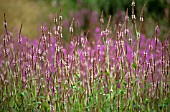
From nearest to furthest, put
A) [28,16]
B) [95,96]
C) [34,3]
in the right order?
[95,96], [28,16], [34,3]

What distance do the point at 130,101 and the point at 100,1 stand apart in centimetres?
638

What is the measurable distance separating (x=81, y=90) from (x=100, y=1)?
6.06 metres

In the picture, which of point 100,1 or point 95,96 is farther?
point 100,1

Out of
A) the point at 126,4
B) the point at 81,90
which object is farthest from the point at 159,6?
the point at 81,90

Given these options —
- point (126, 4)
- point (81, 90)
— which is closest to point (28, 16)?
point (126, 4)

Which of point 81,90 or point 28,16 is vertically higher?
point 28,16

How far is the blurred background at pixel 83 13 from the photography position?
8.70 metres

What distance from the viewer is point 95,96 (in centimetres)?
382

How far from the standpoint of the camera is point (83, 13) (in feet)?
30.6

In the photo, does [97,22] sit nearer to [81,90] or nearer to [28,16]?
[28,16]

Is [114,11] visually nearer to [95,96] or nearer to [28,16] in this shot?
[28,16]

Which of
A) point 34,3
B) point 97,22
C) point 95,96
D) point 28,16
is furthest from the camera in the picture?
point 34,3

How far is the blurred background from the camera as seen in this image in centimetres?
870

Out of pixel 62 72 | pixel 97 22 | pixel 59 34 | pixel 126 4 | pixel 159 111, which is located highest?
pixel 126 4
